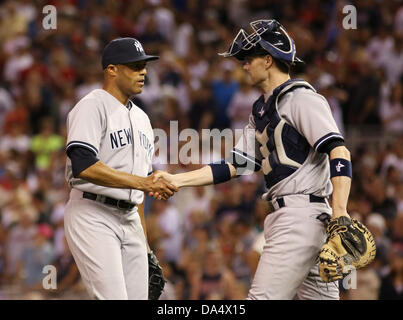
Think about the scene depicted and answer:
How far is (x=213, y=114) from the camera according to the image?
10492mm

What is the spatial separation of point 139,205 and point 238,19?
8.30 m

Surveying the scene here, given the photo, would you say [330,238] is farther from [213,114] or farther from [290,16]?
[290,16]

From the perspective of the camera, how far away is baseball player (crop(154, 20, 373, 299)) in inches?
171

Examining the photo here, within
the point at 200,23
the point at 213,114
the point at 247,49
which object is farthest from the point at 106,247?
the point at 200,23

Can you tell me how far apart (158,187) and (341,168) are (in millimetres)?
1164

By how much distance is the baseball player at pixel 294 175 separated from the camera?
435 centimetres

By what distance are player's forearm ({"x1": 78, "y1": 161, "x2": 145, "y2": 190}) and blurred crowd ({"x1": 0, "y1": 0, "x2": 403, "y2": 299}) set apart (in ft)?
7.76

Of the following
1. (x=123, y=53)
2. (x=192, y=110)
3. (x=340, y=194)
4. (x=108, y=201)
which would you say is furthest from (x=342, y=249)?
(x=192, y=110)

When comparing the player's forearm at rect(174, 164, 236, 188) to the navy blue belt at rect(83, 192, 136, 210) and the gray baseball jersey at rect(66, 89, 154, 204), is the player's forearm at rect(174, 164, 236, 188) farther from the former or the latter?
the navy blue belt at rect(83, 192, 136, 210)

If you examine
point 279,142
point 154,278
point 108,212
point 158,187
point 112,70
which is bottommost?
point 154,278

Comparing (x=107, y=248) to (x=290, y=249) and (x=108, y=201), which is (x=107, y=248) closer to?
(x=108, y=201)

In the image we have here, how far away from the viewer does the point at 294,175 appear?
4613 mm

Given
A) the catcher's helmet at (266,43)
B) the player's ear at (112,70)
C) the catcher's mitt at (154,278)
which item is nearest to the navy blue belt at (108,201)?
the catcher's mitt at (154,278)

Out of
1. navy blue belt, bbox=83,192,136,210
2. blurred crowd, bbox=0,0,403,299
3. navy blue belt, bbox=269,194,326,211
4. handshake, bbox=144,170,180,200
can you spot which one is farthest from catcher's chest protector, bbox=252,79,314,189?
blurred crowd, bbox=0,0,403,299
